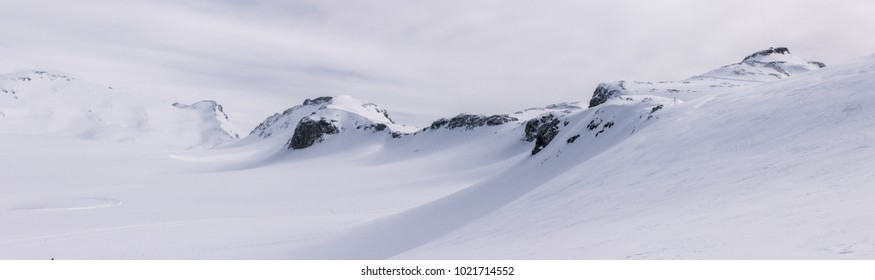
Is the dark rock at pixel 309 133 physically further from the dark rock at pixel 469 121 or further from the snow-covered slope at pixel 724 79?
the snow-covered slope at pixel 724 79

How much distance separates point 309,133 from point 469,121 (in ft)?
130

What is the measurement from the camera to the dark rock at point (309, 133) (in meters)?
110

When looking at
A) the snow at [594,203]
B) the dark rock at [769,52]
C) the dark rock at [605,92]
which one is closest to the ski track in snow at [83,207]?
the snow at [594,203]

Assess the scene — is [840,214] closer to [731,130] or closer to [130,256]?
[731,130]

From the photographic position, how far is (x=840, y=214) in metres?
8.65

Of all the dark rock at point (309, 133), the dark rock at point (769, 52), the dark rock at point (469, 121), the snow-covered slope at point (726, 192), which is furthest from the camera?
the dark rock at point (309, 133)

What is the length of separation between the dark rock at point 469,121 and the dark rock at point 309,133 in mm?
27882

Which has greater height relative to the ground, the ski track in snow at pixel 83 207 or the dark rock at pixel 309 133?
the dark rock at pixel 309 133

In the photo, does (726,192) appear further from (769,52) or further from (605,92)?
(769,52)

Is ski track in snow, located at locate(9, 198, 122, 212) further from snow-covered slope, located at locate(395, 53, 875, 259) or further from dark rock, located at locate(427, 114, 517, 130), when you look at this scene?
dark rock, located at locate(427, 114, 517, 130)

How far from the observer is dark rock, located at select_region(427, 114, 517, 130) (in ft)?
311

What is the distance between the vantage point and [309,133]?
110250mm

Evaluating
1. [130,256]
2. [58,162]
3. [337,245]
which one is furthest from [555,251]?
[58,162]

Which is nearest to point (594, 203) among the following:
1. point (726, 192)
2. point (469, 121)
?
point (726, 192)
